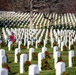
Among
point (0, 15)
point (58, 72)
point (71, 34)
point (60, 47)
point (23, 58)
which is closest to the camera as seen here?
point (58, 72)

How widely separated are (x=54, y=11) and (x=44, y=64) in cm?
3317

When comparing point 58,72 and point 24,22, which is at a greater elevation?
point 24,22

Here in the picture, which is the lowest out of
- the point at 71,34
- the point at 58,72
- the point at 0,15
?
the point at 58,72

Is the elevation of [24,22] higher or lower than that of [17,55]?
higher

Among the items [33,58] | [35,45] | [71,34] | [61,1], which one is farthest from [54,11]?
[33,58]

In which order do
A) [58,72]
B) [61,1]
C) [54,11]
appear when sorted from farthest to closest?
[61,1] < [54,11] < [58,72]

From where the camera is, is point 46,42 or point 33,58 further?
point 46,42

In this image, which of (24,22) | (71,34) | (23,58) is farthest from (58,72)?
(24,22)

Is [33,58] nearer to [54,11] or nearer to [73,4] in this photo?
[54,11]

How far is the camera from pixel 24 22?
3309 cm

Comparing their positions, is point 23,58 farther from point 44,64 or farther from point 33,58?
point 33,58

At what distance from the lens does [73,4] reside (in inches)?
1900

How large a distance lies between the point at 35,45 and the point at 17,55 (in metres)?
5.50

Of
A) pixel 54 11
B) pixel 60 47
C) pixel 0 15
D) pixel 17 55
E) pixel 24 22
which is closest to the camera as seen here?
pixel 17 55
